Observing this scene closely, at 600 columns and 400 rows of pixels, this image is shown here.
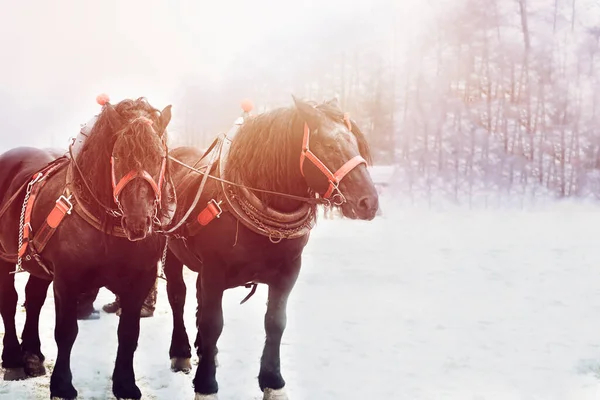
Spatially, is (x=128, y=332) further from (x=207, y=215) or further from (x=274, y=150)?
(x=274, y=150)

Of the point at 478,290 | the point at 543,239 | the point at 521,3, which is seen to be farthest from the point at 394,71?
the point at 478,290

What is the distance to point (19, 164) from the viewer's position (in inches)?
171

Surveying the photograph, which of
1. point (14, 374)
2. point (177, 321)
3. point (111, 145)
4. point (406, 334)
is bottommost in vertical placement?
point (406, 334)

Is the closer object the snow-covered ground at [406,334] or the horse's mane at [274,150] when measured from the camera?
the horse's mane at [274,150]

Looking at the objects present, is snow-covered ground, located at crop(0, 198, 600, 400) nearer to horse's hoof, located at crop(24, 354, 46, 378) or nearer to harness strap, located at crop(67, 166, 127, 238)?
horse's hoof, located at crop(24, 354, 46, 378)

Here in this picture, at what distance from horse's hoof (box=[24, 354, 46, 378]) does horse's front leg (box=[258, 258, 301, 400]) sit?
1.76 m

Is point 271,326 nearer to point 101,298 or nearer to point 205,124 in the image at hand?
point 101,298

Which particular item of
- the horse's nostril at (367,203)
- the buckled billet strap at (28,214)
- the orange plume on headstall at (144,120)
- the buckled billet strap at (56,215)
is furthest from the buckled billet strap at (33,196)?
the horse's nostril at (367,203)

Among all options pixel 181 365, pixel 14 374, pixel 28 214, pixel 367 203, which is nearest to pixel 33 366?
pixel 14 374

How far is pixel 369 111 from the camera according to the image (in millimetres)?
19266

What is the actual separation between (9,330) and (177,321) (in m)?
1.26

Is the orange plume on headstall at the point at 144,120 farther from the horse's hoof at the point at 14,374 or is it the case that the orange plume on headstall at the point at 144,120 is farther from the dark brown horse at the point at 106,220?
the horse's hoof at the point at 14,374

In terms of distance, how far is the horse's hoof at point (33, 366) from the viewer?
13.6 ft

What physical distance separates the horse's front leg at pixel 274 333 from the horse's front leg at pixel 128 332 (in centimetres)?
81
